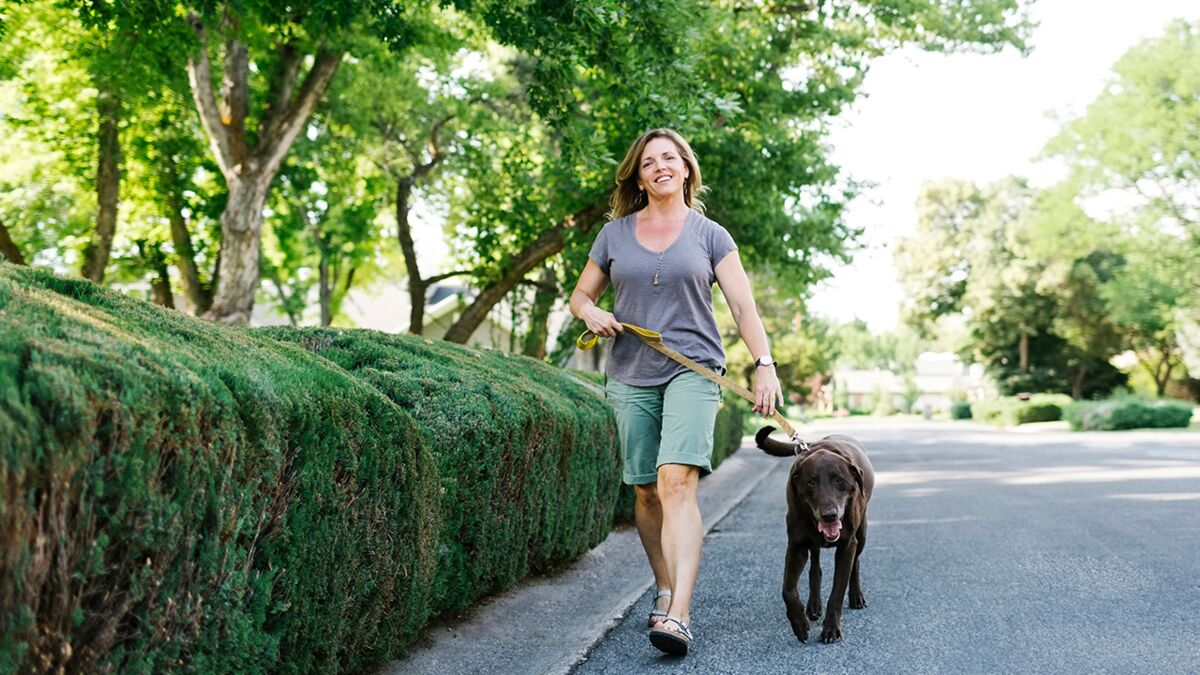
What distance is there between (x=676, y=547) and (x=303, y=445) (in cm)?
200

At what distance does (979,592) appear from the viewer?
6.16 metres

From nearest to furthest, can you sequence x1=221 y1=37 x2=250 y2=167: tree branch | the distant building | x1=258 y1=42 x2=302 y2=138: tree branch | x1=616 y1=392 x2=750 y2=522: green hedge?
x1=221 y1=37 x2=250 y2=167: tree branch < x1=258 y1=42 x2=302 y2=138: tree branch < x1=616 y1=392 x2=750 y2=522: green hedge < the distant building

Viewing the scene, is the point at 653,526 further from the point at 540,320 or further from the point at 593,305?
the point at 540,320

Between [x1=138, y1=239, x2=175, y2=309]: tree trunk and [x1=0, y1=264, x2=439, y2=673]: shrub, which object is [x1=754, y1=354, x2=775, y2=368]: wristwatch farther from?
[x1=138, y1=239, x2=175, y2=309]: tree trunk

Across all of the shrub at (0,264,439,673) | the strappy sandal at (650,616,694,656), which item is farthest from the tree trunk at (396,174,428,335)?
the shrub at (0,264,439,673)

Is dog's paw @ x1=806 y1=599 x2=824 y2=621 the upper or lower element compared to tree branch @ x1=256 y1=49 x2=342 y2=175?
lower

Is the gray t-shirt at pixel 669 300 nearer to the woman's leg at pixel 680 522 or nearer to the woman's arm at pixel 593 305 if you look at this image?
the woman's arm at pixel 593 305

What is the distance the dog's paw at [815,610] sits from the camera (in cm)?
555

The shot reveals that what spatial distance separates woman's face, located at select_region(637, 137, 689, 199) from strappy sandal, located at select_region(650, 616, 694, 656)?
2056 millimetres

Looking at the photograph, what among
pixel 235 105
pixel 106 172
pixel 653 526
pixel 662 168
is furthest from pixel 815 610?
pixel 106 172

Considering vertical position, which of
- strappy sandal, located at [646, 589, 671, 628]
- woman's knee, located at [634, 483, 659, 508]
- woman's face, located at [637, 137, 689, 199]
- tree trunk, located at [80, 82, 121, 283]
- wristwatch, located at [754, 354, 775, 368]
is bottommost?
strappy sandal, located at [646, 589, 671, 628]

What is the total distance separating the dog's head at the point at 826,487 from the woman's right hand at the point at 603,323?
1134 millimetres

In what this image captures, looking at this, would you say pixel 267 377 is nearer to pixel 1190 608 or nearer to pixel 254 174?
pixel 1190 608

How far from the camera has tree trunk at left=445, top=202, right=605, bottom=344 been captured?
17453 millimetres
